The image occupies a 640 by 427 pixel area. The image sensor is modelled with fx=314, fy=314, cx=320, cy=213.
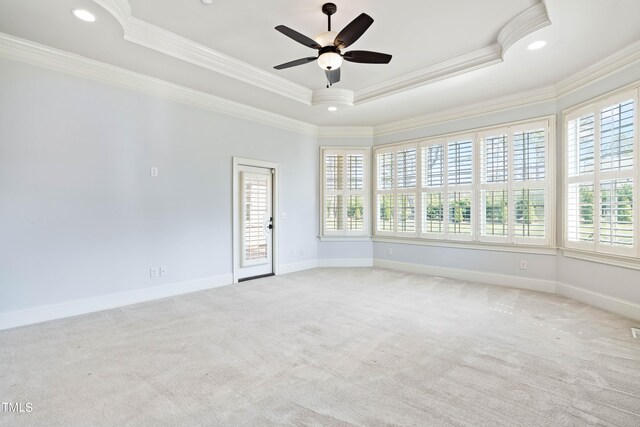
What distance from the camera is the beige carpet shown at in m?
1.89

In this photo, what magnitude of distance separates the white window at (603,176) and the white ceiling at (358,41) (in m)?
0.68

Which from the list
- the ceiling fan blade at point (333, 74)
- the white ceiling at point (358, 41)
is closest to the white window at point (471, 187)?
the white ceiling at point (358, 41)

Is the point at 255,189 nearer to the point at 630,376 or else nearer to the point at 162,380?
the point at 162,380

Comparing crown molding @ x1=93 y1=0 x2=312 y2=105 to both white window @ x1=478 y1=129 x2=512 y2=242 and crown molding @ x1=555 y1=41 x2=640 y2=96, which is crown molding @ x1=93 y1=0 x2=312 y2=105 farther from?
crown molding @ x1=555 y1=41 x2=640 y2=96

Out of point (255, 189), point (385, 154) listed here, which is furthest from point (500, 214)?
point (255, 189)

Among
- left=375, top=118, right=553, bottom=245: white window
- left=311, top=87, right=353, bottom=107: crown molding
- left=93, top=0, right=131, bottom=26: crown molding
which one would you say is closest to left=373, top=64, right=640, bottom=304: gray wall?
left=375, top=118, right=553, bottom=245: white window

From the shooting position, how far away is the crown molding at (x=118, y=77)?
3.27 meters

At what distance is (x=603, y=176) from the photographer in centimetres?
373

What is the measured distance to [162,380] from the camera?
224 cm

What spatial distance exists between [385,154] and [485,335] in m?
4.15

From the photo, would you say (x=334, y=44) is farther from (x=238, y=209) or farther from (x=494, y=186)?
(x=494, y=186)

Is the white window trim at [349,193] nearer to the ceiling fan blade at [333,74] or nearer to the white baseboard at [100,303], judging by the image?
the white baseboard at [100,303]

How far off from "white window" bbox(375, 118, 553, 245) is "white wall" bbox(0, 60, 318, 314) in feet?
9.84

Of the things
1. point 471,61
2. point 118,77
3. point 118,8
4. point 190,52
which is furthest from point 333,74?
point 118,77
